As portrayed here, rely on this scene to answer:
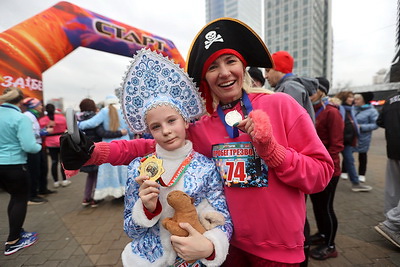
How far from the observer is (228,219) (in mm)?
1212

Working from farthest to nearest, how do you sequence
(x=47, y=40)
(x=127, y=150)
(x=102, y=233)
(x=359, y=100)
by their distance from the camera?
(x=47, y=40), (x=359, y=100), (x=102, y=233), (x=127, y=150)

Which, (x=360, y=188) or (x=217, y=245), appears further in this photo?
(x=360, y=188)

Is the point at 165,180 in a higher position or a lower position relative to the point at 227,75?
A: lower

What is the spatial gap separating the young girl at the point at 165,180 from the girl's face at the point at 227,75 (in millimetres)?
170

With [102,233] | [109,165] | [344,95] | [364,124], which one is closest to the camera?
[102,233]

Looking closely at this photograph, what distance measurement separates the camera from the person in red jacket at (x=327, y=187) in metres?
2.52

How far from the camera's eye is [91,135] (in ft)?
13.6

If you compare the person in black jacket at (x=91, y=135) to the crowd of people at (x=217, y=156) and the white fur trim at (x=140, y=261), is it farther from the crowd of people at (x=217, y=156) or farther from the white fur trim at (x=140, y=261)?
the white fur trim at (x=140, y=261)

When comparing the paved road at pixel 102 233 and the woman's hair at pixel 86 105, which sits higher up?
the woman's hair at pixel 86 105

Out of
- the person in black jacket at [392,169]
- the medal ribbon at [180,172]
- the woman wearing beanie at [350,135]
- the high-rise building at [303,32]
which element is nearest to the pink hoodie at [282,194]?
the medal ribbon at [180,172]

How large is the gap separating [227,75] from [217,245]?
2.94ft

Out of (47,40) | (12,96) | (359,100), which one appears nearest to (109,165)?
(12,96)

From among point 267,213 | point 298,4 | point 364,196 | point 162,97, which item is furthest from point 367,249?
point 298,4

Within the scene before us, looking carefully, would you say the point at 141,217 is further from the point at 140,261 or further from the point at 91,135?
the point at 91,135
